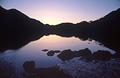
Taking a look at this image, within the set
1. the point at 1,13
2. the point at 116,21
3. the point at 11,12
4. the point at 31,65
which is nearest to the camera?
the point at 31,65

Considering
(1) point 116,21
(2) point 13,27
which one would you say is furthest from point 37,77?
(2) point 13,27

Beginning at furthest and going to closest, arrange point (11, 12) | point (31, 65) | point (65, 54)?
point (11, 12) < point (65, 54) < point (31, 65)

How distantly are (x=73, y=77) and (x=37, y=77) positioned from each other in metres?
5.72

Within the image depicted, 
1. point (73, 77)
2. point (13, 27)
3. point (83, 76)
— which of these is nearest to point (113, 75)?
point (83, 76)

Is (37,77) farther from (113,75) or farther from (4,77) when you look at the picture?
(113,75)

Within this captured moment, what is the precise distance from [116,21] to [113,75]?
15430 cm

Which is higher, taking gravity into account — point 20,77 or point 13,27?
point 13,27

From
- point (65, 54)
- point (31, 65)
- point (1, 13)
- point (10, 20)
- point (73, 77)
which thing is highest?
point (1, 13)

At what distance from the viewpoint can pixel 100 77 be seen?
11219mm

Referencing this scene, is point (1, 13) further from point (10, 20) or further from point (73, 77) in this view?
point (73, 77)

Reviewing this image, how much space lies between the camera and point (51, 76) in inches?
472

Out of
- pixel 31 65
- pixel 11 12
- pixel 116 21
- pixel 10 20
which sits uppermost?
Answer: pixel 11 12

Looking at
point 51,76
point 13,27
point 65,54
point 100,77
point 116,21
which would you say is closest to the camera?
point 100,77

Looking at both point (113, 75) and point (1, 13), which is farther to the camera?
point (1, 13)
